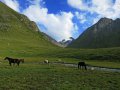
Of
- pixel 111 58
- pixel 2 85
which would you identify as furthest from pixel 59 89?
pixel 111 58

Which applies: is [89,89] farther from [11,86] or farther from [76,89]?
[11,86]

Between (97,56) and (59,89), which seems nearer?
(59,89)

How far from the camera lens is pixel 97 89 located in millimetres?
32156

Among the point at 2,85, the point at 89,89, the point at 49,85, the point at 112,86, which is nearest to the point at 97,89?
the point at 89,89

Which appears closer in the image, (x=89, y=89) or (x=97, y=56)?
(x=89, y=89)

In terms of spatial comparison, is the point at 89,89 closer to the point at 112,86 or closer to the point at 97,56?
the point at 112,86

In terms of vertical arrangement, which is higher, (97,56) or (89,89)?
(97,56)

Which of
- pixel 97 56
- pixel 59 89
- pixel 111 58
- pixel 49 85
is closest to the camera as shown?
pixel 59 89

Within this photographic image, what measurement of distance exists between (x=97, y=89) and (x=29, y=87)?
24.0 ft

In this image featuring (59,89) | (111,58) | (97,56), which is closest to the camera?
(59,89)

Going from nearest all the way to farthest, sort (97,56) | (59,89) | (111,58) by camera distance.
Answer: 1. (59,89)
2. (111,58)
3. (97,56)

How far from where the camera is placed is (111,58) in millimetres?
114438

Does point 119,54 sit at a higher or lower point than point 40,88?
higher

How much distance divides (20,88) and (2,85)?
2.64 m
